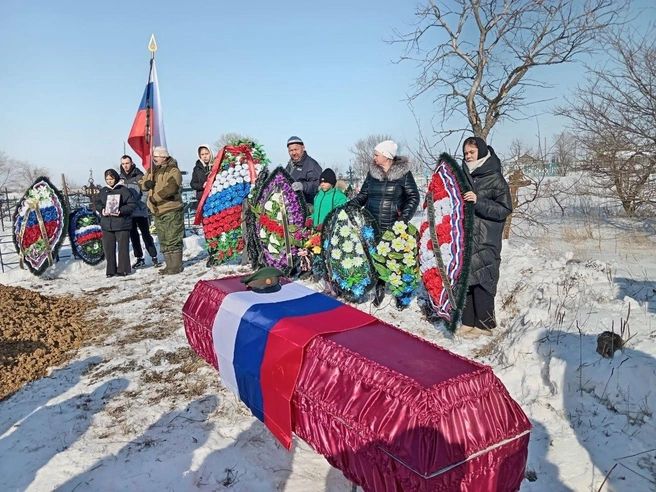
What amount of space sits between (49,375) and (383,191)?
3857 mm

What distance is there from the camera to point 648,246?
8836 millimetres

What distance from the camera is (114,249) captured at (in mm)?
7969

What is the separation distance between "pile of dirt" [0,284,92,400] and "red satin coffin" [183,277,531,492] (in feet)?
10.3

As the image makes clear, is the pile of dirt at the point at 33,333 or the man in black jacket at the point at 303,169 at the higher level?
the man in black jacket at the point at 303,169

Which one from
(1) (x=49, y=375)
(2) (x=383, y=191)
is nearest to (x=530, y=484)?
(2) (x=383, y=191)

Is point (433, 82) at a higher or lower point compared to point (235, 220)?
higher

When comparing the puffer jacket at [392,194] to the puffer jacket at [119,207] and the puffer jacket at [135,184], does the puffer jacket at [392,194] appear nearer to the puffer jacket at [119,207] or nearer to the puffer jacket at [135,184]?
the puffer jacket at [119,207]

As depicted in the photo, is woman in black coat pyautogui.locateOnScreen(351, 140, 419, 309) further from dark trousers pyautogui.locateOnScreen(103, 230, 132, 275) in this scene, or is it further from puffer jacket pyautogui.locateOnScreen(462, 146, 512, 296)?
dark trousers pyautogui.locateOnScreen(103, 230, 132, 275)

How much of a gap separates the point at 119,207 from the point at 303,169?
3313mm

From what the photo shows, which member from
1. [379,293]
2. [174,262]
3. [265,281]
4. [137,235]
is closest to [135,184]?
[137,235]

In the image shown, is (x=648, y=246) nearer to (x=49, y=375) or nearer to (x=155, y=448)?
(x=155, y=448)

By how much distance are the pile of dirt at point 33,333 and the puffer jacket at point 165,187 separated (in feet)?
6.49

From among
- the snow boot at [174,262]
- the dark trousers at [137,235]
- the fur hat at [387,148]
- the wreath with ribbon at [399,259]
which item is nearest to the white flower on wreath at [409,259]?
the wreath with ribbon at [399,259]

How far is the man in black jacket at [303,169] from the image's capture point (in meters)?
6.74
